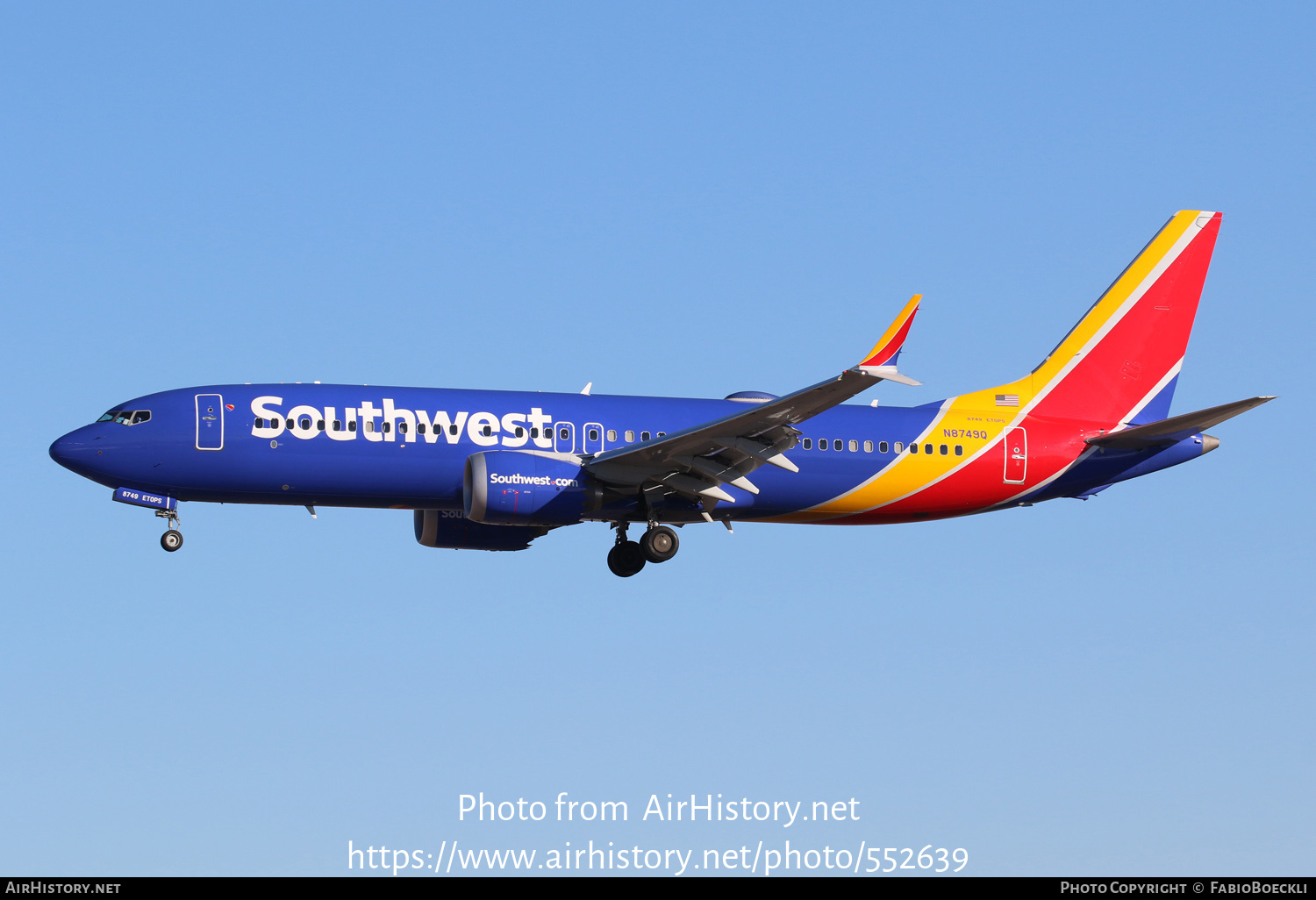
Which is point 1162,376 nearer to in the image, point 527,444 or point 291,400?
point 527,444

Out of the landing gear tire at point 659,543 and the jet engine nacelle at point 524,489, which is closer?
the jet engine nacelle at point 524,489

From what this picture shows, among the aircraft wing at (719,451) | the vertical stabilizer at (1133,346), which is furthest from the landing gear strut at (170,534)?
the vertical stabilizer at (1133,346)

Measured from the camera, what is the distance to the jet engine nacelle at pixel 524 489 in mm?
42875

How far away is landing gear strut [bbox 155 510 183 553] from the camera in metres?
44.0

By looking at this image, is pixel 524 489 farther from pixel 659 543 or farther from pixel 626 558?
pixel 626 558

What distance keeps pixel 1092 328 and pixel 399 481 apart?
70.2 ft

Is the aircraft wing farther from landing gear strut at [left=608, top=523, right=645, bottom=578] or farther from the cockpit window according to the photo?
the cockpit window

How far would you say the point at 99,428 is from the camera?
43906 millimetres

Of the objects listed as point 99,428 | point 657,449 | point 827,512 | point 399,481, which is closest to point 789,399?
point 657,449

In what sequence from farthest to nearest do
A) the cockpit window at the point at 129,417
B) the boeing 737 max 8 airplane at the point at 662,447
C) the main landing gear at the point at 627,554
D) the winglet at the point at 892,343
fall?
the main landing gear at the point at 627,554 < the cockpit window at the point at 129,417 < the boeing 737 max 8 airplane at the point at 662,447 < the winglet at the point at 892,343

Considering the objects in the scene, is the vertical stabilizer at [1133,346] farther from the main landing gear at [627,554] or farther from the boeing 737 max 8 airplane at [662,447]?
the main landing gear at [627,554]

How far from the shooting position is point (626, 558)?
4728 cm

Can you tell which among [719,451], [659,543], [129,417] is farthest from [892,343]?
[129,417]
